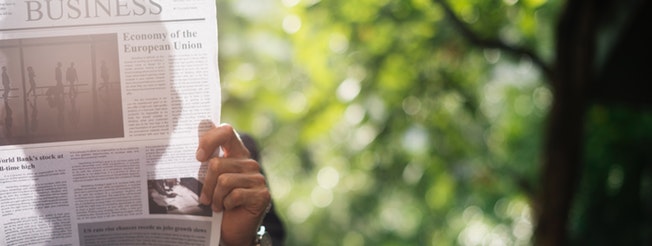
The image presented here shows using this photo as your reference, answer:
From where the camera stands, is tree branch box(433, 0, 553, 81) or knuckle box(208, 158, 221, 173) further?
tree branch box(433, 0, 553, 81)

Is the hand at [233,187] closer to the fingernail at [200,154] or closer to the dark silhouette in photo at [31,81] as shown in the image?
the fingernail at [200,154]

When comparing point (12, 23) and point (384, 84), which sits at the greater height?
point (12, 23)

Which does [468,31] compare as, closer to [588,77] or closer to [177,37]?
[588,77]

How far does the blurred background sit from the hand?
1.38m

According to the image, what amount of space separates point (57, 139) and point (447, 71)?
2.82 meters

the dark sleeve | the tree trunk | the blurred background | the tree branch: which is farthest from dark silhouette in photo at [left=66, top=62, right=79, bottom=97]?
the tree trunk

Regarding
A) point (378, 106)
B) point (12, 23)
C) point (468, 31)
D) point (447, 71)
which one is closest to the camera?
point (12, 23)

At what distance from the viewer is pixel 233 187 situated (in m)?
1.21

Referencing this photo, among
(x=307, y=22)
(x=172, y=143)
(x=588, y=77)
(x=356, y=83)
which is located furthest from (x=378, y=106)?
(x=172, y=143)

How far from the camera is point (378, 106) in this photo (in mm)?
3449

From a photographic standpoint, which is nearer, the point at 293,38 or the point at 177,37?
the point at 177,37

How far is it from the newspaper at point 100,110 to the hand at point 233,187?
0.06 feet

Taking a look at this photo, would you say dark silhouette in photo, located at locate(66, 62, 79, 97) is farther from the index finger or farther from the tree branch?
the tree branch

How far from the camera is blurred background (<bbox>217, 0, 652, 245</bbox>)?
2805mm
